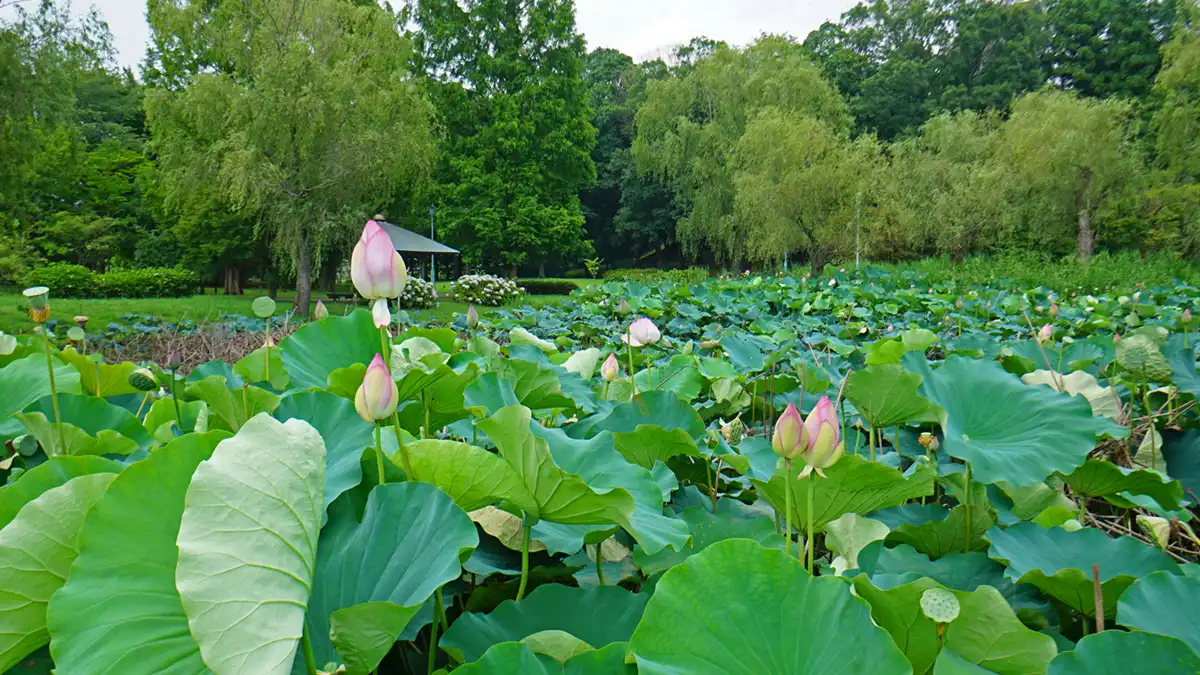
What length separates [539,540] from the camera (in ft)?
1.81

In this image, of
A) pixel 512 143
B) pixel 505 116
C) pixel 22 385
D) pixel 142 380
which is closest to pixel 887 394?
pixel 142 380

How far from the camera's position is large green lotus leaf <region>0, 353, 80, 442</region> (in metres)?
0.78

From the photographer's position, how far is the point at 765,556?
38 cm

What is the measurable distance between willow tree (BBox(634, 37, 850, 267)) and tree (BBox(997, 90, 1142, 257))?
4108mm

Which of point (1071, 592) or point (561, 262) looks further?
point (561, 262)

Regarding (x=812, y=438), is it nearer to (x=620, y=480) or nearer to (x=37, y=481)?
(x=620, y=480)

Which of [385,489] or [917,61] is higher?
[917,61]

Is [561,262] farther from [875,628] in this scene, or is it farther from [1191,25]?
[875,628]

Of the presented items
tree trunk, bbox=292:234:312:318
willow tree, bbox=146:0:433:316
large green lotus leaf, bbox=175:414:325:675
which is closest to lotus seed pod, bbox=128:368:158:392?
large green lotus leaf, bbox=175:414:325:675

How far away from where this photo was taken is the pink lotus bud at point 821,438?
49cm

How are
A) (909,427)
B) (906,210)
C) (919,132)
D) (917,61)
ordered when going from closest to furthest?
1. (909,427)
2. (906,210)
3. (919,132)
4. (917,61)

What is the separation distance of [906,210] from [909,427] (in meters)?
15.9

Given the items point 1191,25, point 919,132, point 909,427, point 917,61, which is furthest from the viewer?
point 917,61

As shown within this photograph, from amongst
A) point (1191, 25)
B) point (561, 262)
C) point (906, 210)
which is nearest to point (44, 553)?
point (906, 210)
